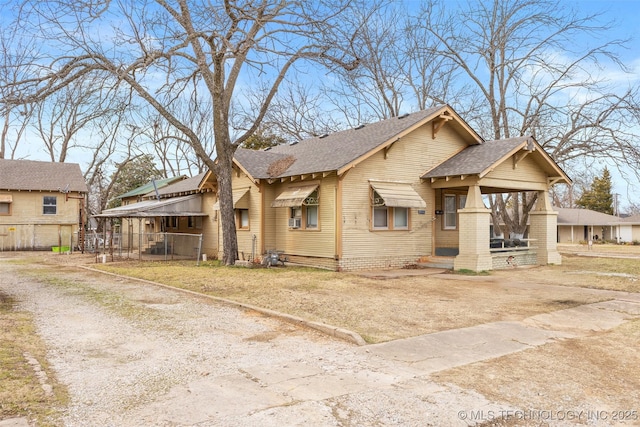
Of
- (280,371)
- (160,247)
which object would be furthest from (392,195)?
(160,247)

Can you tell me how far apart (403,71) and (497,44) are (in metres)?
6.62

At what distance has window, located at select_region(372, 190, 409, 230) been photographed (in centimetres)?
1772

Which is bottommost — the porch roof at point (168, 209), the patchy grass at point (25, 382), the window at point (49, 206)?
the patchy grass at point (25, 382)

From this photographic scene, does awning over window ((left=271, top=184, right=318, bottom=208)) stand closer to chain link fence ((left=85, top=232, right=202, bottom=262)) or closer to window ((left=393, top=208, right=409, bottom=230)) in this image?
window ((left=393, top=208, right=409, bottom=230))

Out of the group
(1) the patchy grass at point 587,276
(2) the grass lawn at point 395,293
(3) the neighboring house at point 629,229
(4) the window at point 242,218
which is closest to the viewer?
(2) the grass lawn at point 395,293

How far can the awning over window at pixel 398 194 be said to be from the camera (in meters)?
17.2

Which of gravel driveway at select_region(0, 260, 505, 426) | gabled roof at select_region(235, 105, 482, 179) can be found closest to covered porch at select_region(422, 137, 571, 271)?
gabled roof at select_region(235, 105, 482, 179)

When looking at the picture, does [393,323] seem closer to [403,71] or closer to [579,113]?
[579,113]

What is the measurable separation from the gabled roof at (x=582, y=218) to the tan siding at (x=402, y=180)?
41690mm

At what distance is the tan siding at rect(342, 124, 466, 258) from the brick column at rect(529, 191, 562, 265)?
4.16m

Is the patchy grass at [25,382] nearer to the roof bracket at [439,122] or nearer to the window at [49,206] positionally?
the roof bracket at [439,122]

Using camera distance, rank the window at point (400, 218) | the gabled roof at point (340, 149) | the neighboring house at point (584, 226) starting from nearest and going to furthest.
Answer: the gabled roof at point (340, 149), the window at point (400, 218), the neighboring house at point (584, 226)

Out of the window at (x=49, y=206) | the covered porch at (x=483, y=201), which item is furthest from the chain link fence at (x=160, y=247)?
the covered porch at (x=483, y=201)

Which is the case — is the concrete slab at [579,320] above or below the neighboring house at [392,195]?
below
